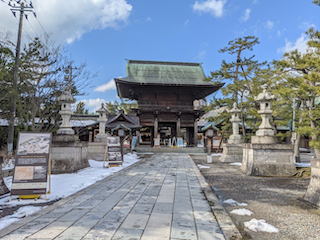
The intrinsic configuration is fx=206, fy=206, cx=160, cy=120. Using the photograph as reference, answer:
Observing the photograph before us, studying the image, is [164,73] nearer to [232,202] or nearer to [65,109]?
[65,109]

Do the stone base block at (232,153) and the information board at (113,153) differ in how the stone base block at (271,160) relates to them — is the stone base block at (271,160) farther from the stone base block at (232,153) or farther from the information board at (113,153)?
the information board at (113,153)

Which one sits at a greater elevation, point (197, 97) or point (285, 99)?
point (197, 97)

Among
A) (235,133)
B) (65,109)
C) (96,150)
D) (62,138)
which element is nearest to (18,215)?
(62,138)

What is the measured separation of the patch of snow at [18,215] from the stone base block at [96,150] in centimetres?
774

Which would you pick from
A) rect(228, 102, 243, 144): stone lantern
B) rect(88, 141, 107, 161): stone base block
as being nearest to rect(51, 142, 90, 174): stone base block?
rect(88, 141, 107, 161): stone base block

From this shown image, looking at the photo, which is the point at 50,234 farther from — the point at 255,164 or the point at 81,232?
the point at 255,164

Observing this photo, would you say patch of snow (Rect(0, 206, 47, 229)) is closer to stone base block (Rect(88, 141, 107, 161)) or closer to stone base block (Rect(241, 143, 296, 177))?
stone base block (Rect(241, 143, 296, 177))

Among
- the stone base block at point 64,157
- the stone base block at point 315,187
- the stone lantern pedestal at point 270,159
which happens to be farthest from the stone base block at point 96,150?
the stone base block at point 315,187

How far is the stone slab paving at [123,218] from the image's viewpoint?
262cm

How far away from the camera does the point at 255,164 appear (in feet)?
25.1

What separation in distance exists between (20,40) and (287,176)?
49.1 ft

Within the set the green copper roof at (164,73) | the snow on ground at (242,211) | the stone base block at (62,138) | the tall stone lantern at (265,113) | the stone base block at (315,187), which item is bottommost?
the snow on ground at (242,211)

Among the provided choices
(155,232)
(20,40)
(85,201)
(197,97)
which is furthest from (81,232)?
(197,97)

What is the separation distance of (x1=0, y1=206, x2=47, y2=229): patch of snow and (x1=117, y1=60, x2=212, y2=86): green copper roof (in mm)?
19986
